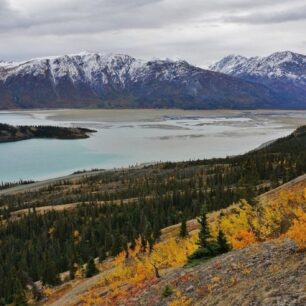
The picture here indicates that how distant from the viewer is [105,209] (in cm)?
13125

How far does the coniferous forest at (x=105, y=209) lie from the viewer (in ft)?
270

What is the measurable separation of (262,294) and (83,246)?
2995 inches

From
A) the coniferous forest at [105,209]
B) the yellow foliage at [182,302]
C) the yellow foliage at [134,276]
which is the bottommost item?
the coniferous forest at [105,209]

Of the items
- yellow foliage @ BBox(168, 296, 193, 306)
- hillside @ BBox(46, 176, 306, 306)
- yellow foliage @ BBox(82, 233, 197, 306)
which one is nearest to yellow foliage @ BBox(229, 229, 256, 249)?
hillside @ BBox(46, 176, 306, 306)

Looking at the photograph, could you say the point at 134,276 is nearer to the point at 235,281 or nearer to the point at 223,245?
the point at 223,245

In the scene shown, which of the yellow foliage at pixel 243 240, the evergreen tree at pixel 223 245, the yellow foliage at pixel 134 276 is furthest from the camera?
the yellow foliage at pixel 134 276

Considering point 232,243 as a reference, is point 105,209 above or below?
below

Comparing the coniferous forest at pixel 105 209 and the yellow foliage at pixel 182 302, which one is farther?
the coniferous forest at pixel 105 209

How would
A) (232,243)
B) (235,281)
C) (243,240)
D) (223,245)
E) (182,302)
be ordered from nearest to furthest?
(235,281), (182,302), (223,245), (243,240), (232,243)

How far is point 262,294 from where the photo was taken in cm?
2270

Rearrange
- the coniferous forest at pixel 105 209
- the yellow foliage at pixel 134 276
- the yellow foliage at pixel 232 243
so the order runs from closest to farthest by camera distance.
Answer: the yellow foliage at pixel 232 243 < the yellow foliage at pixel 134 276 < the coniferous forest at pixel 105 209

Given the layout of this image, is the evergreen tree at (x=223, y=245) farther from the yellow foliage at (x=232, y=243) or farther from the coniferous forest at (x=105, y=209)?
the coniferous forest at (x=105, y=209)

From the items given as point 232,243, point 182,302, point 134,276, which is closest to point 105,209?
point 134,276

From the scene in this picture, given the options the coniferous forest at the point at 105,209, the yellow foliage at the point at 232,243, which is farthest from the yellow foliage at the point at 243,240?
the coniferous forest at the point at 105,209
